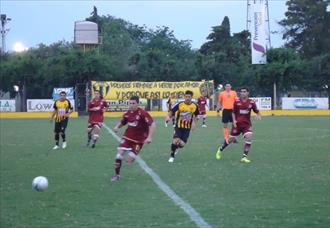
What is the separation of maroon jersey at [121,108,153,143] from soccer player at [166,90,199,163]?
117 inches

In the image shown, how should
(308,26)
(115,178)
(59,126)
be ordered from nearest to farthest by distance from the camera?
(115,178) < (59,126) < (308,26)

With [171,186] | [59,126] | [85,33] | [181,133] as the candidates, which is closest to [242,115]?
Result: [181,133]

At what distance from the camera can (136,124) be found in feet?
41.6

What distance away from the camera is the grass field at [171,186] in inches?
328

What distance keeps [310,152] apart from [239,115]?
3026 millimetres

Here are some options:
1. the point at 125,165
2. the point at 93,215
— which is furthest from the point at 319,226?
the point at 125,165

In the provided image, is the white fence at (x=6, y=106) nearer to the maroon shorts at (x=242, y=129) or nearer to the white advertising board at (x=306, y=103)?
the white advertising board at (x=306, y=103)

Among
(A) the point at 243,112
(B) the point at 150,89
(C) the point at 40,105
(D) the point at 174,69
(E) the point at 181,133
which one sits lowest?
(C) the point at 40,105

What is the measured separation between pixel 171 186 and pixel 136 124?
6.63ft

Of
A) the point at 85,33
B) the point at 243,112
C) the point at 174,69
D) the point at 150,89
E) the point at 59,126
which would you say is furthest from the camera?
the point at 85,33

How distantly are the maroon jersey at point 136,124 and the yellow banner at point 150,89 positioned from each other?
3919cm

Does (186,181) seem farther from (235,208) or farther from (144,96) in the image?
(144,96)

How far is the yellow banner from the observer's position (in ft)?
172

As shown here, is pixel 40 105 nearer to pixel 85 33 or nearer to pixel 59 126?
pixel 85 33
